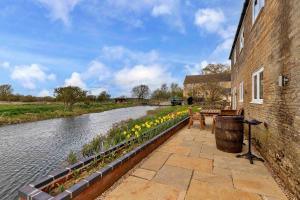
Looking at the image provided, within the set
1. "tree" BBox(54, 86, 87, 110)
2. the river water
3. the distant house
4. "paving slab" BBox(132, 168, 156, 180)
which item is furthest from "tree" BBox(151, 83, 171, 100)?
"paving slab" BBox(132, 168, 156, 180)

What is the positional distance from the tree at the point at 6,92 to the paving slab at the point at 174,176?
133ft

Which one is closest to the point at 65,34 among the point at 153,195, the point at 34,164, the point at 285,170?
the point at 34,164

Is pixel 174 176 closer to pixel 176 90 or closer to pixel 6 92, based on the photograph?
pixel 6 92

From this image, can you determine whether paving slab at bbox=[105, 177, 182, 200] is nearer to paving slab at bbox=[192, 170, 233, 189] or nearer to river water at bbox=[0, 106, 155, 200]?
paving slab at bbox=[192, 170, 233, 189]

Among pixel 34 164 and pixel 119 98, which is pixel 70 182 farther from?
pixel 119 98

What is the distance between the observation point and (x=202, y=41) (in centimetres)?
1447

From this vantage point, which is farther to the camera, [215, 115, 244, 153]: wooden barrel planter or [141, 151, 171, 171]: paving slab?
[215, 115, 244, 153]: wooden barrel planter

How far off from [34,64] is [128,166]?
64.7 feet

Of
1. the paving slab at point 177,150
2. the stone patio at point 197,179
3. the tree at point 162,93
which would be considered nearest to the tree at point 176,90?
the tree at point 162,93

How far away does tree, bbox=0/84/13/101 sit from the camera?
33.8 m

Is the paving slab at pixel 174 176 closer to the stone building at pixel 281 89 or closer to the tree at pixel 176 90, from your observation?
the stone building at pixel 281 89

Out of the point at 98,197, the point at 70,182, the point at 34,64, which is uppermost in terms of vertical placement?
the point at 34,64

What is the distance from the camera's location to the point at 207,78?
44062 millimetres

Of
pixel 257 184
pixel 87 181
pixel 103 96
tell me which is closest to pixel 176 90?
pixel 103 96
